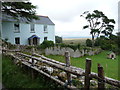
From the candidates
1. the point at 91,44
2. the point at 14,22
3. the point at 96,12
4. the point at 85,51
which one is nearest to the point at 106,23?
the point at 96,12

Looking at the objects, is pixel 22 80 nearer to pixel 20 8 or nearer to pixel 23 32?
pixel 20 8

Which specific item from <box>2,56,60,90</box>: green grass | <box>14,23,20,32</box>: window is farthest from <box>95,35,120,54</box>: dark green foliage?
<box>2,56,60,90</box>: green grass

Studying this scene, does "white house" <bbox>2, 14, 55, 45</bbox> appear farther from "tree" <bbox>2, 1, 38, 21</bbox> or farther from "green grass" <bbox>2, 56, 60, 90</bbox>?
"green grass" <bbox>2, 56, 60, 90</bbox>

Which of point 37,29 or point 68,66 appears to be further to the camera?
point 37,29

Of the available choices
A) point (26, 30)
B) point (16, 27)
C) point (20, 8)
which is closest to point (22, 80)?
point (20, 8)

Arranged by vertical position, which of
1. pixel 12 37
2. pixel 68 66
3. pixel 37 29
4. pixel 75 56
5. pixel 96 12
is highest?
pixel 96 12

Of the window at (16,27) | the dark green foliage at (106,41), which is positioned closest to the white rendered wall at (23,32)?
the window at (16,27)

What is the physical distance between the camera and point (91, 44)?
2372 cm

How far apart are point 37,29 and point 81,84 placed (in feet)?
62.4

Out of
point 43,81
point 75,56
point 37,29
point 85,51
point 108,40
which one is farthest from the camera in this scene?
point 108,40

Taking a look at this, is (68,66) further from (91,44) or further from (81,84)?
(91,44)

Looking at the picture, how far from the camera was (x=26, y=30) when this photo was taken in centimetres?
1980

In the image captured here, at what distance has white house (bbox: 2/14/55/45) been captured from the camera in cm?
1747

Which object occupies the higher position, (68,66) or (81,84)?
(68,66)
